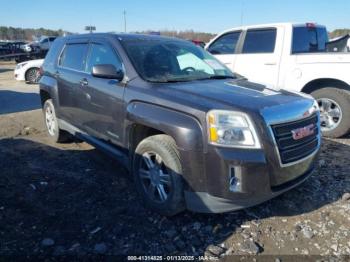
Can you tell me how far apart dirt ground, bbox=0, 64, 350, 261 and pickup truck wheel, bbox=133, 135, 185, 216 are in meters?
0.18

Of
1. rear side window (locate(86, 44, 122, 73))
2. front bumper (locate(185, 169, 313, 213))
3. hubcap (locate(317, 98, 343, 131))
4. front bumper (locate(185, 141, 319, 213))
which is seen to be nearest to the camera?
front bumper (locate(185, 141, 319, 213))

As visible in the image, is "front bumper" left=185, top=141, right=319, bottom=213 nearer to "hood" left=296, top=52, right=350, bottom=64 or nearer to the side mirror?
the side mirror

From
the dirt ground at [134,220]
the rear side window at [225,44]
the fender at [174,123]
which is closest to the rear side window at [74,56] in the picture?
the dirt ground at [134,220]

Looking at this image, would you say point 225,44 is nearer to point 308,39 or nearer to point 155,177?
point 308,39

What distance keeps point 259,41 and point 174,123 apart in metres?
4.50

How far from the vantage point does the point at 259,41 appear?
6863 mm

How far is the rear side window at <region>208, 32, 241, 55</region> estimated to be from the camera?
728 cm

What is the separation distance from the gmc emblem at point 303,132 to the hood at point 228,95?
0.91ft

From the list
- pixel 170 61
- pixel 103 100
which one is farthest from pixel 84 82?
pixel 170 61

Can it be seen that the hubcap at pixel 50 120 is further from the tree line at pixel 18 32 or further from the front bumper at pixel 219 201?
the tree line at pixel 18 32

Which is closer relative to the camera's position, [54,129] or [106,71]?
[106,71]

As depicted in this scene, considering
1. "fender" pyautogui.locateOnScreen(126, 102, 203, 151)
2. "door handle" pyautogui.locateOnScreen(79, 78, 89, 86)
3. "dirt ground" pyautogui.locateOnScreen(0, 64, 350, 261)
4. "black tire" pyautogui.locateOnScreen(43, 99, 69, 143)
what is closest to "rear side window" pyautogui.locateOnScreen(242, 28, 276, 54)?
"dirt ground" pyautogui.locateOnScreen(0, 64, 350, 261)

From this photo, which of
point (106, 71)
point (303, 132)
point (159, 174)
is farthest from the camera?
point (106, 71)

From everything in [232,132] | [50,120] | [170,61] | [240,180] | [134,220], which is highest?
[170,61]
